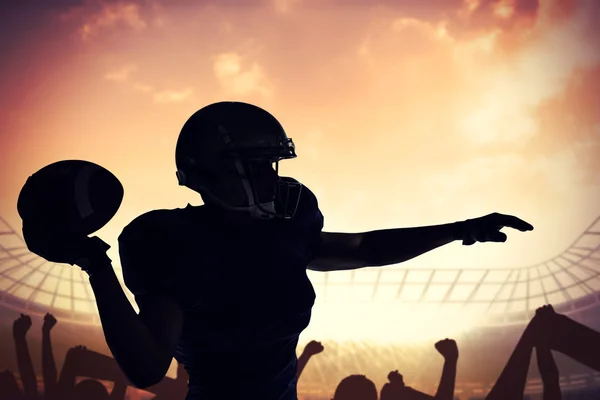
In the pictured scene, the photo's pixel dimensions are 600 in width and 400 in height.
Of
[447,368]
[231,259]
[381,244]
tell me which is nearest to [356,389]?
[447,368]

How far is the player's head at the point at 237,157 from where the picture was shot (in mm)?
968

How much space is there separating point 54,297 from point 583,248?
4.60 meters

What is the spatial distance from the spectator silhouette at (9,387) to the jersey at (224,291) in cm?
410

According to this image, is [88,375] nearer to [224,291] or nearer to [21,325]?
[21,325]

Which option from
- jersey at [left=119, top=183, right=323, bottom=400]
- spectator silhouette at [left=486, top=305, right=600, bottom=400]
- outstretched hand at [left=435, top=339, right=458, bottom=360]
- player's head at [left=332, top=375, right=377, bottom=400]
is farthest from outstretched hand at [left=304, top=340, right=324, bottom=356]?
spectator silhouette at [left=486, top=305, right=600, bottom=400]

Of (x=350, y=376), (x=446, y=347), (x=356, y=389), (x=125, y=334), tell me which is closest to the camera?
(x=125, y=334)

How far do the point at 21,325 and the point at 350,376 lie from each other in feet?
7.94

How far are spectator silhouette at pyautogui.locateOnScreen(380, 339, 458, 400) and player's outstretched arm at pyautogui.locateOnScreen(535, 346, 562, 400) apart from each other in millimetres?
619

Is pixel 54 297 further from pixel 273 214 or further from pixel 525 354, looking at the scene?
pixel 273 214

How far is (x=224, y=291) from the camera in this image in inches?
37.1

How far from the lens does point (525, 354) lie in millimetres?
4258

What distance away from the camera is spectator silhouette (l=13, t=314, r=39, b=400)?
4.12m

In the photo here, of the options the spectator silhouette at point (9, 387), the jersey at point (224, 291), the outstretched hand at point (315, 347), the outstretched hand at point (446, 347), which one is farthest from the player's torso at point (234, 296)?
the spectator silhouette at point (9, 387)


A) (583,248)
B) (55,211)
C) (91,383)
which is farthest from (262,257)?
(583,248)
